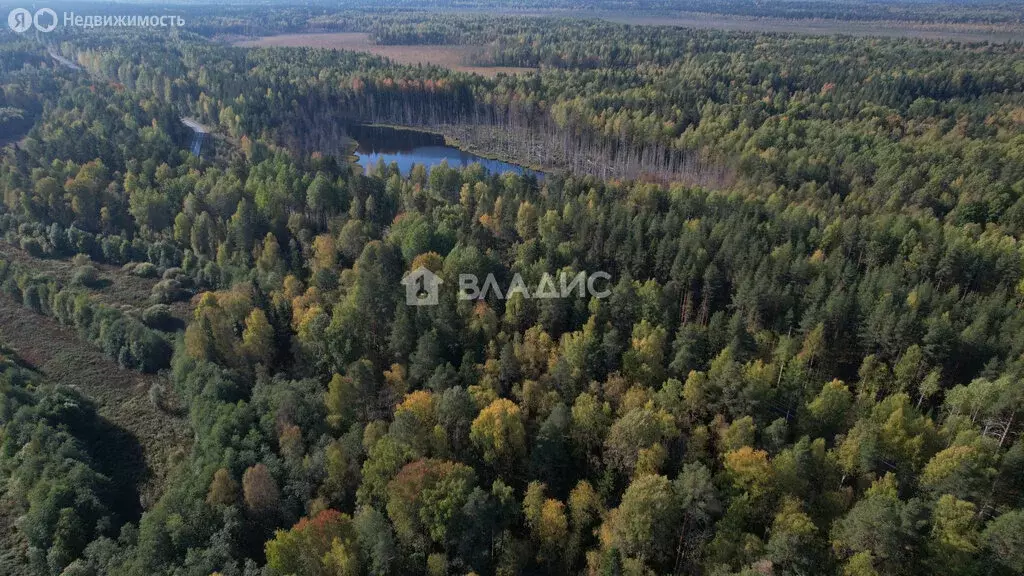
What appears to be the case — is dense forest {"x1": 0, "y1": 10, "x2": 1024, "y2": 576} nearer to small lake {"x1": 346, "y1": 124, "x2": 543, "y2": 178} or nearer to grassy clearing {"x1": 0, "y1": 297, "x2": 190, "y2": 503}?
grassy clearing {"x1": 0, "y1": 297, "x2": 190, "y2": 503}

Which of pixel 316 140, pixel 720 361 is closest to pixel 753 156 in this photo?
pixel 720 361

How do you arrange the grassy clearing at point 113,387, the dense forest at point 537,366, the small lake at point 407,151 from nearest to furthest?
the dense forest at point 537,366
the grassy clearing at point 113,387
the small lake at point 407,151

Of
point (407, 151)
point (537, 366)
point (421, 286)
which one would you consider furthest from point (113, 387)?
point (407, 151)

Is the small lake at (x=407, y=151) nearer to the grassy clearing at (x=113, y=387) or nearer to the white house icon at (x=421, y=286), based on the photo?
the white house icon at (x=421, y=286)

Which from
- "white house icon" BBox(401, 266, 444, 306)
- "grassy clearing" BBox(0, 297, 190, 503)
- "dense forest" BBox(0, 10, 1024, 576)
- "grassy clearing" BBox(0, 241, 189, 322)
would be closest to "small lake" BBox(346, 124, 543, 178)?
"dense forest" BBox(0, 10, 1024, 576)

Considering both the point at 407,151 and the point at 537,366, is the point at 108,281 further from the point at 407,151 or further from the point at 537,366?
the point at 407,151

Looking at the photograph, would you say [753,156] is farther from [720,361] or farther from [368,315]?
[368,315]

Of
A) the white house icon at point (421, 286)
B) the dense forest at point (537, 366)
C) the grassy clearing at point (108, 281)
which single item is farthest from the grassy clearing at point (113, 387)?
the white house icon at point (421, 286)
